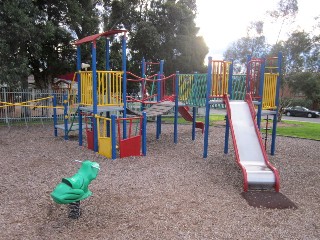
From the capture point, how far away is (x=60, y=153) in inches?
311

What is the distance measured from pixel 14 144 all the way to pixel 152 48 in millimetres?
14629

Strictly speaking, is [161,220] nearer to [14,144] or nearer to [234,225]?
[234,225]

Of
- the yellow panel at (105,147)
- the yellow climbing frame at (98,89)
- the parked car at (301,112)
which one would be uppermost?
the yellow climbing frame at (98,89)

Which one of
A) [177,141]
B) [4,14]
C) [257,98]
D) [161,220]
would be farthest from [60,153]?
[4,14]

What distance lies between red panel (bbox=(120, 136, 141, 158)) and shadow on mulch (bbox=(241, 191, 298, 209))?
A: 10.6 feet

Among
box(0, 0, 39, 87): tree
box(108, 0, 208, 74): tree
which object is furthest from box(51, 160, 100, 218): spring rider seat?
box(108, 0, 208, 74): tree

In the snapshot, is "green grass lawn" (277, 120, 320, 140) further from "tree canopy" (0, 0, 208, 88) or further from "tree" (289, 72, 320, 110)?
"tree" (289, 72, 320, 110)

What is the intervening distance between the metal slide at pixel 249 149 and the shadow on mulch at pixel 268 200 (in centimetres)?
20

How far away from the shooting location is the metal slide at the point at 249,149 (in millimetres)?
5355

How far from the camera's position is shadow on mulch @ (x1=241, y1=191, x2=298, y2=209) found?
4.62 meters

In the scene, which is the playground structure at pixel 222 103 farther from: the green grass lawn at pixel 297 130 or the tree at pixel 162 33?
the tree at pixel 162 33

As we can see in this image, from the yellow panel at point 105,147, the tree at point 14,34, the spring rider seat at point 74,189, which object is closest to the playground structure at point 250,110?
the yellow panel at point 105,147

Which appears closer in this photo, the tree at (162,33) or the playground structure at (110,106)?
the playground structure at (110,106)

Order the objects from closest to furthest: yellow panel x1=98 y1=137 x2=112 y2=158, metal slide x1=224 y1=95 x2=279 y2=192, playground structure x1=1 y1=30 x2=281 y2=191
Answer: metal slide x1=224 y1=95 x2=279 y2=192, playground structure x1=1 y1=30 x2=281 y2=191, yellow panel x1=98 y1=137 x2=112 y2=158
